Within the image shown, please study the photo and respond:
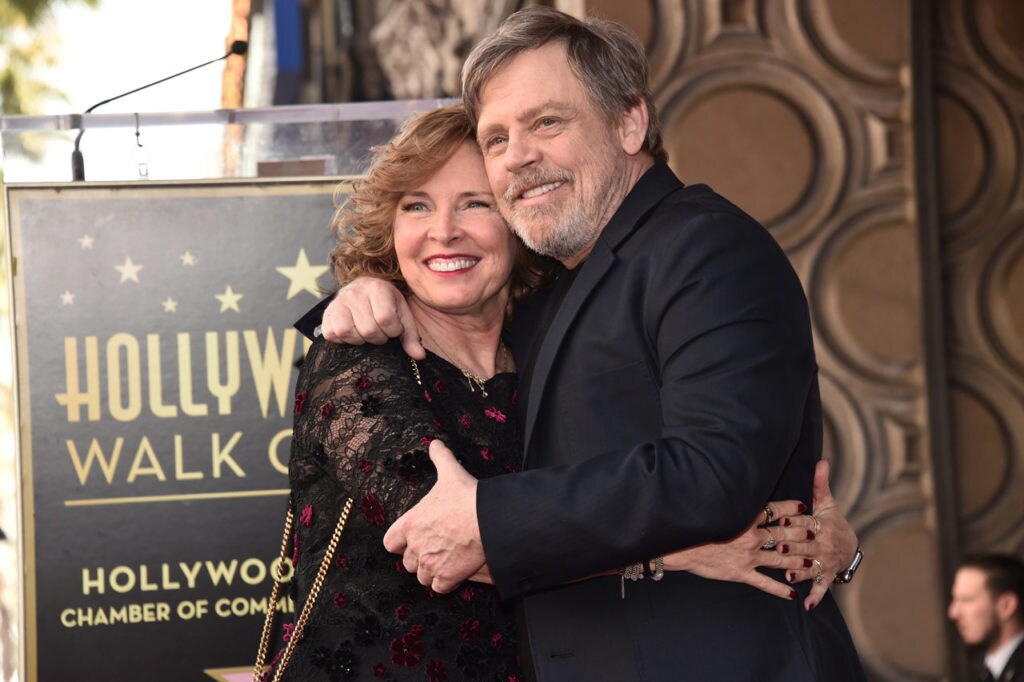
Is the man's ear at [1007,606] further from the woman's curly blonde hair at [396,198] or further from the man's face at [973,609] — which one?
the woman's curly blonde hair at [396,198]

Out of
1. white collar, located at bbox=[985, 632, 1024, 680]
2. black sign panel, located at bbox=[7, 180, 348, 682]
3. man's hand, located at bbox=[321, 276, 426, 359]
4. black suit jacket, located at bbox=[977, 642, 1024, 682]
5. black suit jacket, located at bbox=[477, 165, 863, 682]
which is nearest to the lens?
black suit jacket, located at bbox=[477, 165, 863, 682]

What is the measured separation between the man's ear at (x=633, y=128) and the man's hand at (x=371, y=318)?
50cm

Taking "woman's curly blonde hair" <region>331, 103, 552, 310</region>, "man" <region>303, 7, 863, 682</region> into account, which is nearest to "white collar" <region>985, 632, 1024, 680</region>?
"man" <region>303, 7, 863, 682</region>

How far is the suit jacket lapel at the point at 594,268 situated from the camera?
208 centimetres

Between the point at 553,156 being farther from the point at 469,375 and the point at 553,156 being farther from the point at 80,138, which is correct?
the point at 80,138

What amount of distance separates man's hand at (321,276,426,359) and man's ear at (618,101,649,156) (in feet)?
1.63

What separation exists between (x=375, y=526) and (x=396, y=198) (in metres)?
0.66

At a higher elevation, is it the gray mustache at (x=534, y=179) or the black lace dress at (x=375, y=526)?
the gray mustache at (x=534, y=179)

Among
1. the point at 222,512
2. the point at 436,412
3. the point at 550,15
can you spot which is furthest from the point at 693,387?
the point at 222,512

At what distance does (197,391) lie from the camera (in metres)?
2.83

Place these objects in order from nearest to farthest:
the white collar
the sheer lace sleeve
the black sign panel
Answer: the sheer lace sleeve, the black sign panel, the white collar

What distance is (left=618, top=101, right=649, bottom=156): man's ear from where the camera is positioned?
2287 millimetres

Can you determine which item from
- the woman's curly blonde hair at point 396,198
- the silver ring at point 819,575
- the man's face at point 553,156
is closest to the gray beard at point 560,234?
the man's face at point 553,156

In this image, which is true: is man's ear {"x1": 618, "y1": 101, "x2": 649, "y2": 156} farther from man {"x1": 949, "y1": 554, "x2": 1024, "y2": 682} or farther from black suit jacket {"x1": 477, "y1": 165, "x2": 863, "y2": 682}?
man {"x1": 949, "y1": 554, "x2": 1024, "y2": 682}
